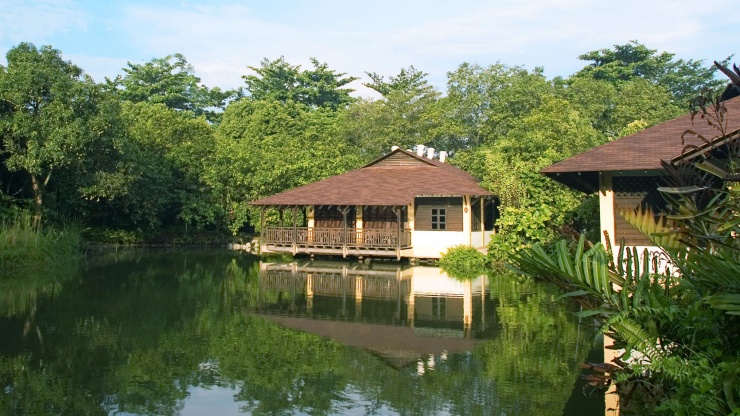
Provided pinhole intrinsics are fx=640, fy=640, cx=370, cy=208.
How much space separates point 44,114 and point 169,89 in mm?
32086

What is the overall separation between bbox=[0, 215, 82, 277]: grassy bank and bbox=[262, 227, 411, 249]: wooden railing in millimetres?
7882

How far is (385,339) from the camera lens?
11.1 metres

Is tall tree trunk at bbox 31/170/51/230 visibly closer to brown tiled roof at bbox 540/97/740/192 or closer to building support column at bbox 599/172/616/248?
brown tiled roof at bbox 540/97/740/192

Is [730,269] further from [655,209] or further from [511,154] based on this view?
[511,154]

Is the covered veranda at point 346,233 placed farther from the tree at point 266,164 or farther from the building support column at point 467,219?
the tree at point 266,164

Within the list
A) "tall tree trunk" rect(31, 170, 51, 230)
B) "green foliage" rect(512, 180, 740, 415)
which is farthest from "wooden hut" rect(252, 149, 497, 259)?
"green foliage" rect(512, 180, 740, 415)

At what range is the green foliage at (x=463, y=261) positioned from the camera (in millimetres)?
22259

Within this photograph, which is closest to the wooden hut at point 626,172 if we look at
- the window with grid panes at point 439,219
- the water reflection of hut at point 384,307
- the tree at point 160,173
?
the water reflection of hut at point 384,307

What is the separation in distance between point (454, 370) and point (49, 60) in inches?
938

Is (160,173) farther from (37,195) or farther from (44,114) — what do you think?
(44,114)

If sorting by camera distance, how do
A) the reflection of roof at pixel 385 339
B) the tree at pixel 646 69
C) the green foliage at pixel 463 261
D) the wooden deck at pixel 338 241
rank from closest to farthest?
the reflection of roof at pixel 385 339 < the green foliage at pixel 463 261 < the wooden deck at pixel 338 241 < the tree at pixel 646 69

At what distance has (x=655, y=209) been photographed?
45.3ft

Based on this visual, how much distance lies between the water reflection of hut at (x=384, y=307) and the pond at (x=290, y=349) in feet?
0.20

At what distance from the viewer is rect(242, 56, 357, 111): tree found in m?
55.7
